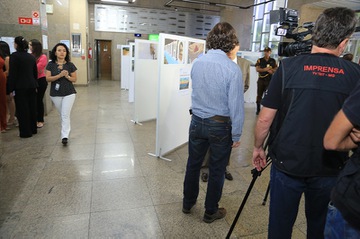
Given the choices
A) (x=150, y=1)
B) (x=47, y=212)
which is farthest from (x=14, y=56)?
(x=150, y=1)

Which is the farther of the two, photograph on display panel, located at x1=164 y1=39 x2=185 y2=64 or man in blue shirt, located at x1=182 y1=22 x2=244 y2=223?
photograph on display panel, located at x1=164 y1=39 x2=185 y2=64

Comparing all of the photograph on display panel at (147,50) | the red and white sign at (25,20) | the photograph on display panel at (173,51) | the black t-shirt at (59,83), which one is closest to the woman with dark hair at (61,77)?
the black t-shirt at (59,83)

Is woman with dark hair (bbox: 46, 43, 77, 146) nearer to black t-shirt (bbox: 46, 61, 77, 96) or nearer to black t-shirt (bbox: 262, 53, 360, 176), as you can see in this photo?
black t-shirt (bbox: 46, 61, 77, 96)

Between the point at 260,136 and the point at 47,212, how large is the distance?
1.91 metres

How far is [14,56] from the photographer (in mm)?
3814

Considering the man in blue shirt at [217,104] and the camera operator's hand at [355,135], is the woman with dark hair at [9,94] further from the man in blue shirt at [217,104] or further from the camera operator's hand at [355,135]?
the camera operator's hand at [355,135]

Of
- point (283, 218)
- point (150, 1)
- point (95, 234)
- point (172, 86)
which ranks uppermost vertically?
point (150, 1)

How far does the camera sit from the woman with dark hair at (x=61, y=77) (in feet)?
11.7

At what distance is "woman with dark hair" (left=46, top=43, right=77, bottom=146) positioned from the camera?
356cm

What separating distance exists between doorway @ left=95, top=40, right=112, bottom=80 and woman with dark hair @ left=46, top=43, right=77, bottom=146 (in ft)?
33.2

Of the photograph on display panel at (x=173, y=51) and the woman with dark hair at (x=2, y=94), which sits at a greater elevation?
the photograph on display panel at (x=173, y=51)

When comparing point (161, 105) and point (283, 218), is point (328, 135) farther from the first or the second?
point (161, 105)

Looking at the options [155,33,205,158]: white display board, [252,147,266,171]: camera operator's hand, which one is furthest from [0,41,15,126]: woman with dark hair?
[252,147,266,171]: camera operator's hand

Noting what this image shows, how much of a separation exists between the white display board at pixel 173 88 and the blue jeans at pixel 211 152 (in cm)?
129
